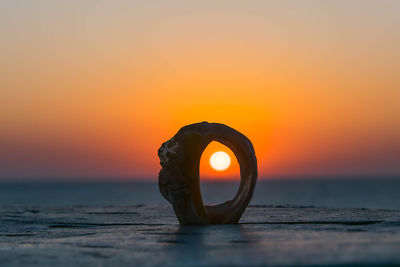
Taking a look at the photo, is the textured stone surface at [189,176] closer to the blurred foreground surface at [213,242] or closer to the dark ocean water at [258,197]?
the blurred foreground surface at [213,242]

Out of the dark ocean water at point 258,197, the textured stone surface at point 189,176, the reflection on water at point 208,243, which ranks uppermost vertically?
the dark ocean water at point 258,197

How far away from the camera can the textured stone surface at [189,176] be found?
35.2 feet

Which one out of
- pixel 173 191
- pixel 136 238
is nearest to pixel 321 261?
pixel 136 238

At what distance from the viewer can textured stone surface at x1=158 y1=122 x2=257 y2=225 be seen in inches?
422

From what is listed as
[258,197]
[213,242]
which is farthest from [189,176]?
[258,197]

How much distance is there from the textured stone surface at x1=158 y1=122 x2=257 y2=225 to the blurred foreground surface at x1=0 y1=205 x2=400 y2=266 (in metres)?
0.38

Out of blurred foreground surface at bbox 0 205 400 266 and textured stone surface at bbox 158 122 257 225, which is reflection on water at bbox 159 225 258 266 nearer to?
blurred foreground surface at bbox 0 205 400 266

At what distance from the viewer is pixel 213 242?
323 inches

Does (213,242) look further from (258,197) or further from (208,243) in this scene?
(258,197)

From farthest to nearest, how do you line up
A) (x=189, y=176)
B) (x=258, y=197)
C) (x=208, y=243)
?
(x=258, y=197)
(x=189, y=176)
(x=208, y=243)

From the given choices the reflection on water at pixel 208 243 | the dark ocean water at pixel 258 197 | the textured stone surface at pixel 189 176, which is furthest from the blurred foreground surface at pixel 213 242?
the dark ocean water at pixel 258 197

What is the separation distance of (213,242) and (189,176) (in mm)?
2696

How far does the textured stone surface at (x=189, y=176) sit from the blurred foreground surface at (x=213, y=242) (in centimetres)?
38

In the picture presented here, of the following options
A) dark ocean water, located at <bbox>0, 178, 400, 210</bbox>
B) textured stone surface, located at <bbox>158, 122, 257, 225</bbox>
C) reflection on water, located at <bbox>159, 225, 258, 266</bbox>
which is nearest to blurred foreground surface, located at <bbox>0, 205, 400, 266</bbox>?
reflection on water, located at <bbox>159, 225, 258, 266</bbox>
